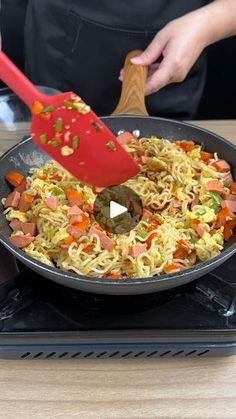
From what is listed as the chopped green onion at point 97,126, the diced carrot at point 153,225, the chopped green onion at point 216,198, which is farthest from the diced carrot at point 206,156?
the chopped green onion at point 97,126

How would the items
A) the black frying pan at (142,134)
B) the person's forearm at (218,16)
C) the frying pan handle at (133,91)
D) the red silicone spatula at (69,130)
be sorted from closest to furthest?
1. the black frying pan at (142,134)
2. the red silicone spatula at (69,130)
3. the frying pan handle at (133,91)
4. the person's forearm at (218,16)

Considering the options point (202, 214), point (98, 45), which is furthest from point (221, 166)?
point (98, 45)

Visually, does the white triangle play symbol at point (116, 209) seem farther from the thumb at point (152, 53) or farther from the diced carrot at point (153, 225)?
the thumb at point (152, 53)

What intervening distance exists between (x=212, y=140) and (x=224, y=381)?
53 cm

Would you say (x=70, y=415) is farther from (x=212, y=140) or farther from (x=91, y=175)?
(x=212, y=140)

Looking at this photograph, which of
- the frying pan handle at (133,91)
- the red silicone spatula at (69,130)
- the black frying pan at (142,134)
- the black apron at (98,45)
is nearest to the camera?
the black frying pan at (142,134)

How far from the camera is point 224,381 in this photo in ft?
3.34

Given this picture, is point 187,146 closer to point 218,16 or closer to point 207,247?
point 207,247

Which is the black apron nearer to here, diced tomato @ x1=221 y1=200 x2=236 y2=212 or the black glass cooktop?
diced tomato @ x1=221 y1=200 x2=236 y2=212

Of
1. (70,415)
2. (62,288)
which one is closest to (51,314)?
(62,288)

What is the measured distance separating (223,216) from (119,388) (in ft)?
1.29

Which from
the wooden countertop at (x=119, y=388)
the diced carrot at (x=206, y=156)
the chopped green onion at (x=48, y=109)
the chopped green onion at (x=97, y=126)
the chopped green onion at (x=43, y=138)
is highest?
the chopped green onion at (x=48, y=109)

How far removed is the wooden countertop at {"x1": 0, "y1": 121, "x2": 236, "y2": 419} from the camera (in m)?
0.97

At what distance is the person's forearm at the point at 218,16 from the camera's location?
1521 mm
